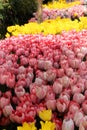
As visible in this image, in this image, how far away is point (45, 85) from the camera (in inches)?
128

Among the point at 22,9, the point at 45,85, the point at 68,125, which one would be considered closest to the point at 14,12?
the point at 22,9

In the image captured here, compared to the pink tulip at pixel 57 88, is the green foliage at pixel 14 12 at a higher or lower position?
lower

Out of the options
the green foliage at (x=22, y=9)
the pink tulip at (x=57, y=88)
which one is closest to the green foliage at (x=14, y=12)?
the green foliage at (x=22, y=9)

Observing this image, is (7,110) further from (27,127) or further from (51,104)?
(27,127)

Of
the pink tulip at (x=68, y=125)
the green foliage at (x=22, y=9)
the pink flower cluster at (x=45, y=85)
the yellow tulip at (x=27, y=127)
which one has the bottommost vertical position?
the green foliage at (x=22, y=9)

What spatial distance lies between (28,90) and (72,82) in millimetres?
324

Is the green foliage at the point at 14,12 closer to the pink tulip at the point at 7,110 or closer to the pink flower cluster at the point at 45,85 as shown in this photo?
the pink flower cluster at the point at 45,85

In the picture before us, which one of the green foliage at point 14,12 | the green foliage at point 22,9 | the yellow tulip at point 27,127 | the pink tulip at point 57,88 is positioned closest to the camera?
the yellow tulip at point 27,127

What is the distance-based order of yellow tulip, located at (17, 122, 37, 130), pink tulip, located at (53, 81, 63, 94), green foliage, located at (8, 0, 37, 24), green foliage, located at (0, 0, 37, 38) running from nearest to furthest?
yellow tulip, located at (17, 122, 37, 130), pink tulip, located at (53, 81, 63, 94), green foliage, located at (0, 0, 37, 38), green foliage, located at (8, 0, 37, 24)

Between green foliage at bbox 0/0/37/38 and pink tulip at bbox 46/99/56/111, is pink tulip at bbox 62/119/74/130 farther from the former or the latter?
green foliage at bbox 0/0/37/38

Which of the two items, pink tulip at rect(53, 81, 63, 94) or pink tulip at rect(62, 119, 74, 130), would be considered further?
pink tulip at rect(53, 81, 63, 94)

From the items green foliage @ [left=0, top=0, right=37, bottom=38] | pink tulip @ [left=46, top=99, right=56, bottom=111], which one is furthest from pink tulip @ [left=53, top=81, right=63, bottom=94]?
green foliage @ [left=0, top=0, right=37, bottom=38]

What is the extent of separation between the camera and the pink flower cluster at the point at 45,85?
278 centimetres

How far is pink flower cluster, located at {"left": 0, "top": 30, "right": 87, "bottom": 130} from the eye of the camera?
2783 millimetres
